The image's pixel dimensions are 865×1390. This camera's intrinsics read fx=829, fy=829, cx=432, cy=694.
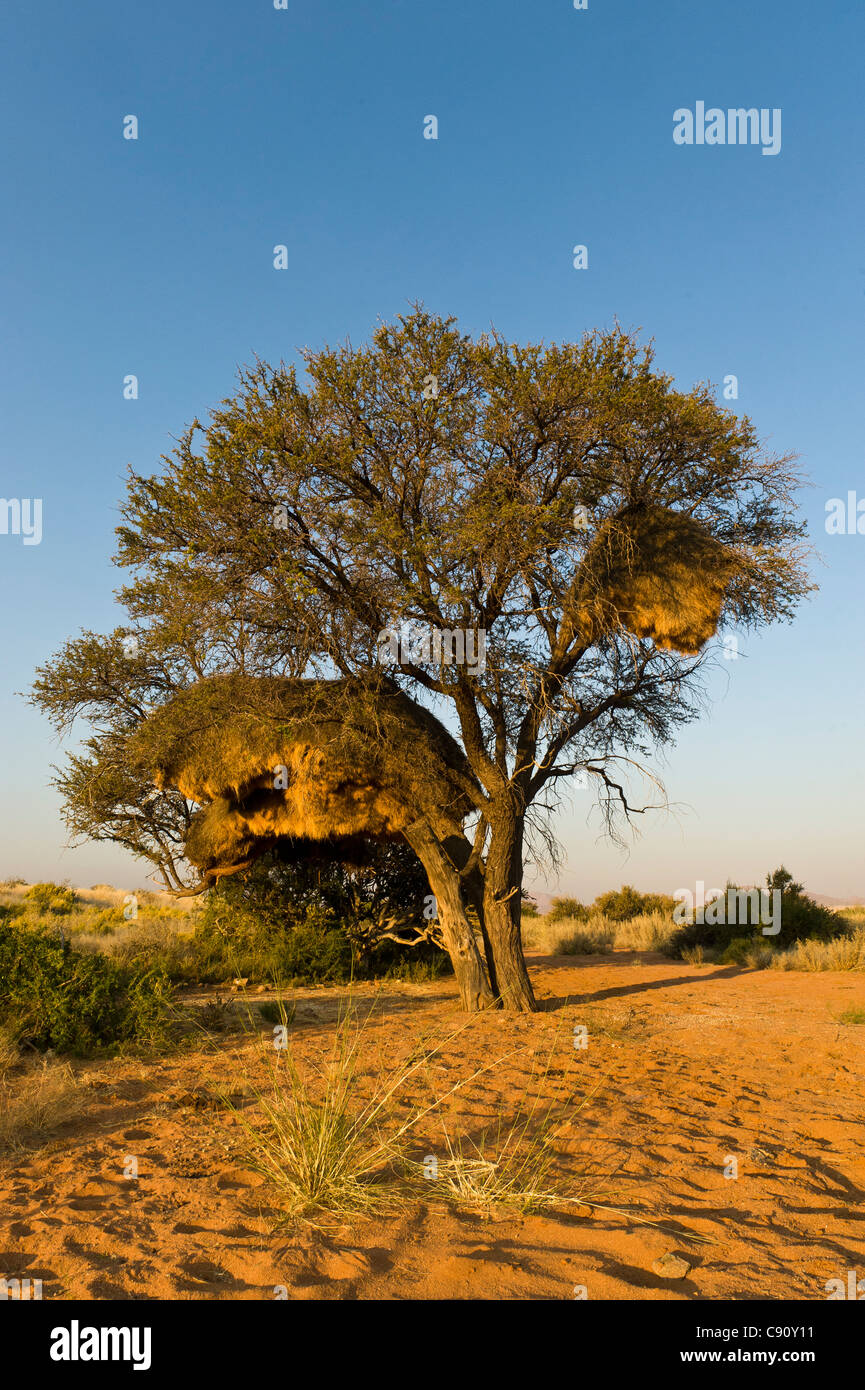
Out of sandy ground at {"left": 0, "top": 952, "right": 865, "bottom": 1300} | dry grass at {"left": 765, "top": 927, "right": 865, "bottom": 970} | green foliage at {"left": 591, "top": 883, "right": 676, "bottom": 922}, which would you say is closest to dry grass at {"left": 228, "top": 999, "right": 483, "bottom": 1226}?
sandy ground at {"left": 0, "top": 952, "right": 865, "bottom": 1300}

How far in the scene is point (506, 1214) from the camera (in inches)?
167

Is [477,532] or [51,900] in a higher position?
[477,532]

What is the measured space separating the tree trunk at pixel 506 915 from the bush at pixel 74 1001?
440cm

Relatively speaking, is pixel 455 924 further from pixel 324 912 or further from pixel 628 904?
pixel 628 904

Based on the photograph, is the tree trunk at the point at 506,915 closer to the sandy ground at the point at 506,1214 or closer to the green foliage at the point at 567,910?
the sandy ground at the point at 506,1214

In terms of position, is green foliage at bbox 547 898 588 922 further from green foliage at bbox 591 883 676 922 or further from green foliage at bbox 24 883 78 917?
green foliage at bbox 24 883 78 917

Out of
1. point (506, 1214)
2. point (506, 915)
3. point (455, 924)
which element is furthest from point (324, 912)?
point (506, 1214)

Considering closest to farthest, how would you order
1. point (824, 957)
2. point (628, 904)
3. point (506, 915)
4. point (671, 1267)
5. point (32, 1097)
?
point (671, 1267) < point (32, 1097) < point (506, 915) < point (824, 957) < point (628, 904)

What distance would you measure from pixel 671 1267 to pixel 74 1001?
678cm

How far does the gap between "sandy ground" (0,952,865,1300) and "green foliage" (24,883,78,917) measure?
20.4 metres

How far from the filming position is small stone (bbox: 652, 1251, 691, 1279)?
12.0ft
